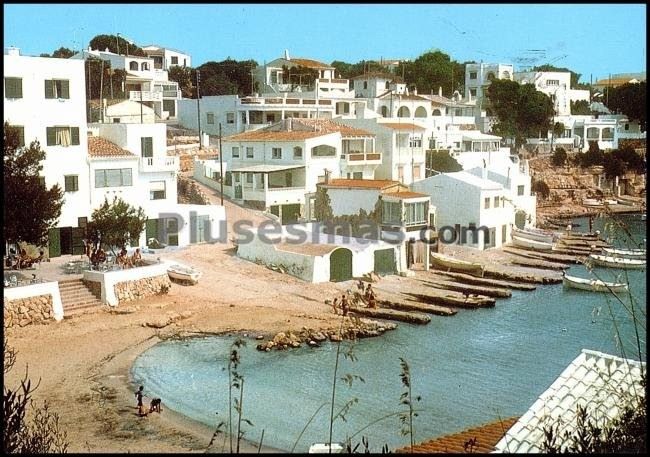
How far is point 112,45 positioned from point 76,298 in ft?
170

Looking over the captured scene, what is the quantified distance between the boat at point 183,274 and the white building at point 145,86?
2868cm

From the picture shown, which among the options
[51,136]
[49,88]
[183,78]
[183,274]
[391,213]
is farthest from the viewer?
[183,78]

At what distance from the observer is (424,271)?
32562 millimetres

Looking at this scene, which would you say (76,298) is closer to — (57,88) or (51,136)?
(51,136)

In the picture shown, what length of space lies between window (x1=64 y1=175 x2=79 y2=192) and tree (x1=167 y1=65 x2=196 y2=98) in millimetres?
39087

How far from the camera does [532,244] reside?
39000mm

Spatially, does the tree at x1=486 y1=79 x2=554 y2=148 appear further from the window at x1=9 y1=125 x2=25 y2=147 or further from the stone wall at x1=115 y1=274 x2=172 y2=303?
the window at x1=9 y1=125 x2=25 y2=147

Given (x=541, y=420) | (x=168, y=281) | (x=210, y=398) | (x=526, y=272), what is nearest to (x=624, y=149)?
(x=526, y=272)

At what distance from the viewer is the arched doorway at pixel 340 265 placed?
1159 inches

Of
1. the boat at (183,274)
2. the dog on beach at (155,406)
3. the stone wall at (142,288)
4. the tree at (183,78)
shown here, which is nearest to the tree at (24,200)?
the stone wall at (142,288)

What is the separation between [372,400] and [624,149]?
5683cm

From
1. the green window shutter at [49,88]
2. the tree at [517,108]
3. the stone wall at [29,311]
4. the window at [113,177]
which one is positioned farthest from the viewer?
the tree at [517,108]

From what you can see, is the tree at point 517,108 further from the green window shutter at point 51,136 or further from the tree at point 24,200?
the tree at point 24,200

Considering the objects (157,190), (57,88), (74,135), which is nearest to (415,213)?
(157,190)
